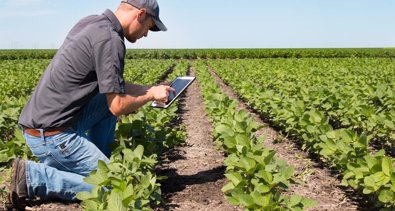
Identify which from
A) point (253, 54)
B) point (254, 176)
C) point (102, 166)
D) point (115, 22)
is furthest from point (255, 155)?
point (253, 54)

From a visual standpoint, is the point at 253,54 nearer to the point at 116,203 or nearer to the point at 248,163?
the point at 248,163

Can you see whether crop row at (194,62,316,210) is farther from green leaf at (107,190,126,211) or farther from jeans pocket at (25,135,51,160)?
jeans pocket at (25,135,51,160)

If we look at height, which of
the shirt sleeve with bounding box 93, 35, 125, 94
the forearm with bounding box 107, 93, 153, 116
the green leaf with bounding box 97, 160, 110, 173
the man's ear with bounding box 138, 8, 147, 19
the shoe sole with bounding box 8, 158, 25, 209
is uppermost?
the man's ear with bounding box 138, 8, 147, 19

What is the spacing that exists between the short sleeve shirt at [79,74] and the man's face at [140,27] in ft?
0.28

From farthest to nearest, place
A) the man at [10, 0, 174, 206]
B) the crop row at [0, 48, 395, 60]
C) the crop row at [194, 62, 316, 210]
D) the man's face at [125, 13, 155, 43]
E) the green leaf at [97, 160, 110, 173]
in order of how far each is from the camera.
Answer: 1. the crop row at [0, 48, 395, 60]
2. the man's face at [125, 13, 155, 43]
3. the man at [10, 0, 174, 206]
4. the green leaf at [97, 160, 110, 173]
5. the crop row at [194, 62, 316, 210]

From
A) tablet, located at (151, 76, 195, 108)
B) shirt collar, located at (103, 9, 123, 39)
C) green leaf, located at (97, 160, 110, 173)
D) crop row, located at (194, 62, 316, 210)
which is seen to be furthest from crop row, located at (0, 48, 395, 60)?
green leaf, located at (97, 160, 110, 173)

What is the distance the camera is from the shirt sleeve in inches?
120

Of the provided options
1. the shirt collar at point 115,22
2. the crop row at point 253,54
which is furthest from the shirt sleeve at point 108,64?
the crop row at point 253,54

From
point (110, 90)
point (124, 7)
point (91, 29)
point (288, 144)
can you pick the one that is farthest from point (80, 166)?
point (288, 144)

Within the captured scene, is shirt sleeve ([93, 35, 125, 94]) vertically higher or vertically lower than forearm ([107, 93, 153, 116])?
higher

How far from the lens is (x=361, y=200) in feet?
12.4

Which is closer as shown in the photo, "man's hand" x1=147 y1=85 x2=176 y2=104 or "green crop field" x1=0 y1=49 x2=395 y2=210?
"green crop field" x1=0 y1=49 x2=395 y2=210

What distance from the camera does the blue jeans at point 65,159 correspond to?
3346 millimetres

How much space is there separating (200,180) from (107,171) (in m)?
1.51
